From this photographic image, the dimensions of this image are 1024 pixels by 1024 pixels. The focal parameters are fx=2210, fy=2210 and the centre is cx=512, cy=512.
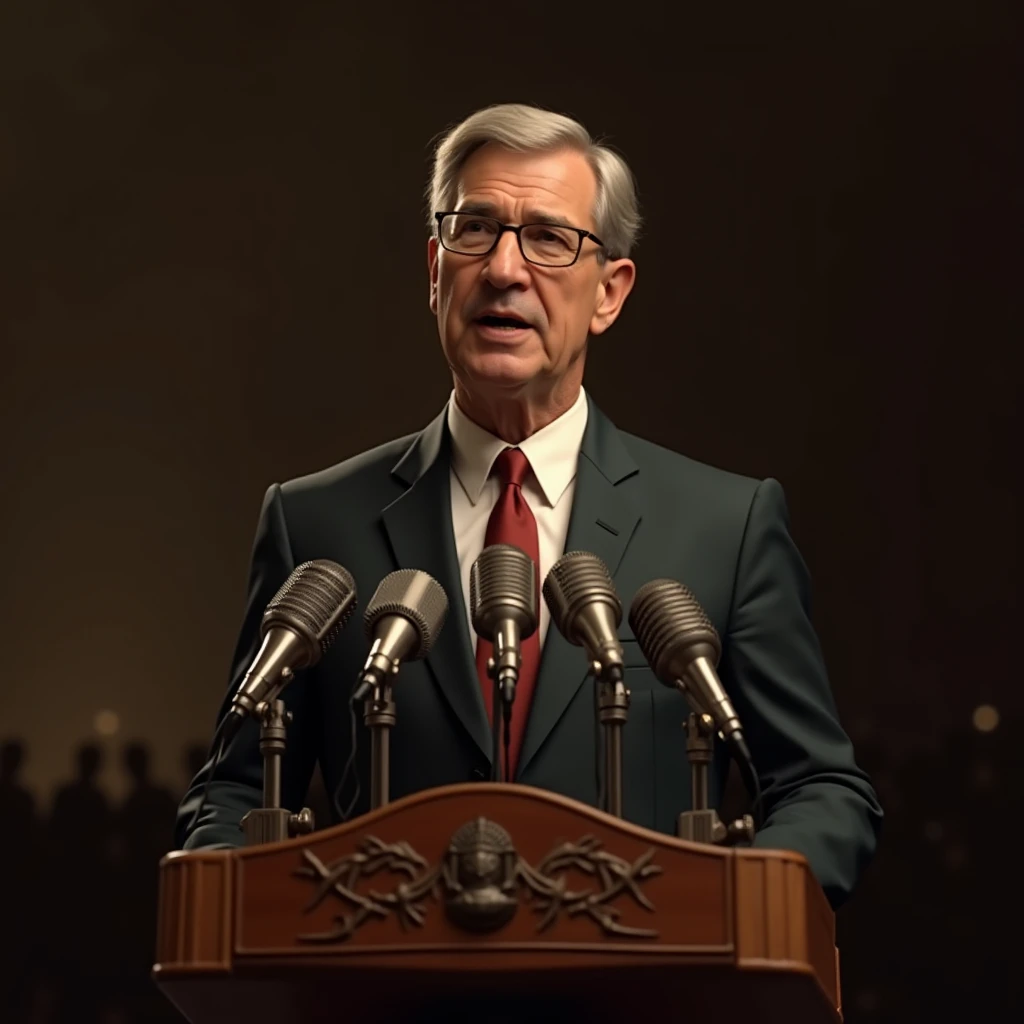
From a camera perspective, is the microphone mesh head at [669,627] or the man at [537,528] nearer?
the microphone mesh head at [669,627]

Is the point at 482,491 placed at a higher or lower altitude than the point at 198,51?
lower

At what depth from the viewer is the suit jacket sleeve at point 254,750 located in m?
2.71

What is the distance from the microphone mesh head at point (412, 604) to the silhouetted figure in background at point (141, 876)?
2.70 m

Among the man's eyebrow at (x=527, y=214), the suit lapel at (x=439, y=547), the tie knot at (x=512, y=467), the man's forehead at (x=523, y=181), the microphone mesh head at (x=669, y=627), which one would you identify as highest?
the man's forehead at (x=523, y=181)

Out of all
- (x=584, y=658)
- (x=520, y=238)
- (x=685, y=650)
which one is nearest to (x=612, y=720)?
(x=685, y=650)

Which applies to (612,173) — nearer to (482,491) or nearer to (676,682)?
(482,491)

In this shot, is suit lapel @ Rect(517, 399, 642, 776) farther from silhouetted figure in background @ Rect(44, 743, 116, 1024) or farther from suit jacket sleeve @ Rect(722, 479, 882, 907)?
silhouetted figure in background @ Rect(44, 743, 116, 1024)

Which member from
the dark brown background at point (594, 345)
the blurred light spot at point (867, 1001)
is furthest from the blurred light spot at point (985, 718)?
the blurred light spot at point (867, 1001)

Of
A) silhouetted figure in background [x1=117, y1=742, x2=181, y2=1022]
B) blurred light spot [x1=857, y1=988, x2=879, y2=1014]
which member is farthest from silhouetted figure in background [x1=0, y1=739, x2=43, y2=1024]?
blurred light spot [x1=857, y1=988, x2=879, y2=1014]

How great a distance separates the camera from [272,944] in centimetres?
210

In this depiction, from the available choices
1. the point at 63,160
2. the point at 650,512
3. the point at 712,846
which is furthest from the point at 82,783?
the point at 712,846

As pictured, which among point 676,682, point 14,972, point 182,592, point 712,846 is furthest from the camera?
point 182,592

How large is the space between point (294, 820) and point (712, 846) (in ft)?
1.71

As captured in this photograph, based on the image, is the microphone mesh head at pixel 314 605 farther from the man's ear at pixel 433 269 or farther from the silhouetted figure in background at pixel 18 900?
the silhouetted figure in background at pixel 18 900
